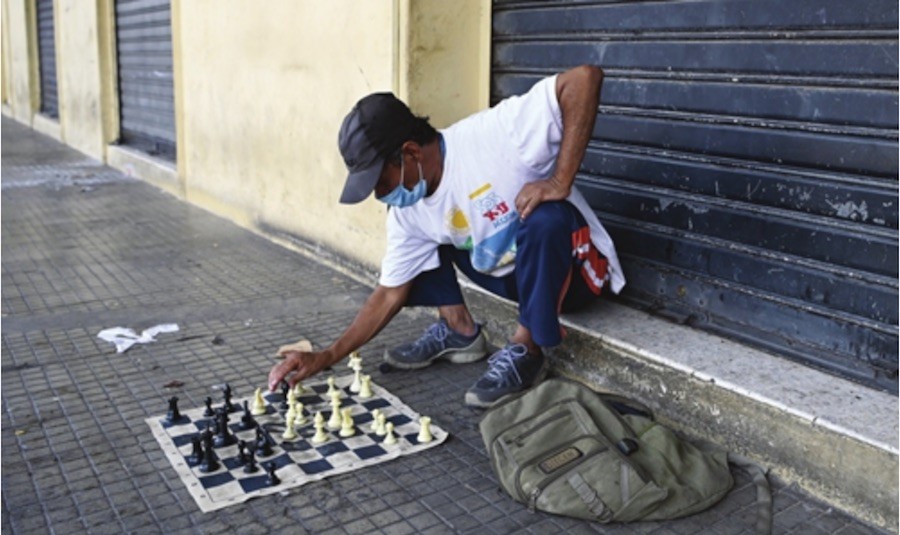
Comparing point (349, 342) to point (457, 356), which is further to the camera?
point (457, 356)

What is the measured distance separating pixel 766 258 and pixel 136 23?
818cm

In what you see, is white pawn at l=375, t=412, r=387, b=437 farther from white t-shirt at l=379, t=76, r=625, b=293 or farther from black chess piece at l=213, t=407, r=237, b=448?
white t-shirt at l=379, t=76, r=625, b=293

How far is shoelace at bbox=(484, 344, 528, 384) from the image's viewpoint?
11.4 ft

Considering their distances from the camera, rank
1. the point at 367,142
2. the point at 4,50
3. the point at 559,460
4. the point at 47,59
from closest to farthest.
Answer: the point at 559,460
the point at 367,142
the point at 47,59
the point at 4,50

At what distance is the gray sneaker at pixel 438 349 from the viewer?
152 inches

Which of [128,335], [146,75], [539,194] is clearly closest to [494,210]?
[539,194]

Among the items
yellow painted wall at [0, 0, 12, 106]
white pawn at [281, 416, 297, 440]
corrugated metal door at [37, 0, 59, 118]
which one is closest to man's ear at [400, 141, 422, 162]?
white pawn at [281, 416, 297, 440]

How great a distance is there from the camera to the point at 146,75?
969cm

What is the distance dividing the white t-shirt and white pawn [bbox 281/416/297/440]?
0.85 metres

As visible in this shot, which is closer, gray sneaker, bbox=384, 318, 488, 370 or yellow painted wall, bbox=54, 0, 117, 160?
gray sneaker, bbox=384, 318, 488, 370

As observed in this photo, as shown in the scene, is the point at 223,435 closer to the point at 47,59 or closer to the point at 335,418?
the point at 335,418

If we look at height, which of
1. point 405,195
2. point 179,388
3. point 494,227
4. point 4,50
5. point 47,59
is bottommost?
point 179,388

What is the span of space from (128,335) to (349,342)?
139cm

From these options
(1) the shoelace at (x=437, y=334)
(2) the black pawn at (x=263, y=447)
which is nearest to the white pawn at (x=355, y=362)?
(1) the shoelace at (x=437, y=334)
